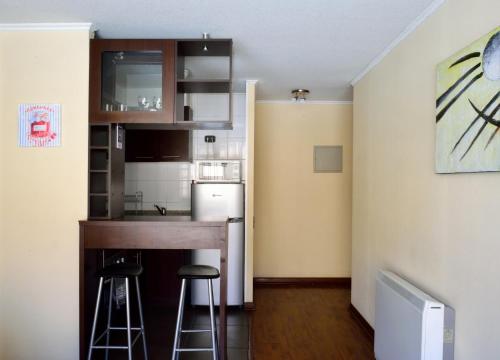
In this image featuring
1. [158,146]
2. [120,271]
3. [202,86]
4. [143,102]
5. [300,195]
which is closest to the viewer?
[120,271]

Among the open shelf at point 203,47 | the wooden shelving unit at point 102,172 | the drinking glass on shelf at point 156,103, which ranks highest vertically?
the open shelf at point 203,47

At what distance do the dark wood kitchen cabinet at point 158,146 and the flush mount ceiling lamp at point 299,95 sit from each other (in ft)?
4.66

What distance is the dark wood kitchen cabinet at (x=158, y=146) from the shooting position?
4.09 meters

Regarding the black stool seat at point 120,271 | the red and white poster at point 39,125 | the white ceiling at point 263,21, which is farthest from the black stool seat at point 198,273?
the white ceiling at point 263,21

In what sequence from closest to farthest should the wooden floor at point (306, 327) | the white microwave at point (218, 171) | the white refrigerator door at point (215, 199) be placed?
the wooden floor at point (306, 327) < the white refrigerator door at point (215, 199) < the white microwave at point (218, 171)

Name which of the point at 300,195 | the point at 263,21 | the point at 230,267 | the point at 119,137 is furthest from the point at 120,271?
the point at 300,195

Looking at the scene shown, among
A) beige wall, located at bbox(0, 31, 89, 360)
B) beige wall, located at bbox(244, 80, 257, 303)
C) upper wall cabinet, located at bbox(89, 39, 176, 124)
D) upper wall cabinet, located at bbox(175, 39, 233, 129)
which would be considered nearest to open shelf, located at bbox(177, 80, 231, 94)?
upper wall cabinet, located at bbox(175, 39, 233, 129)

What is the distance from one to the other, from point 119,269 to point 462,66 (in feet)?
8.02

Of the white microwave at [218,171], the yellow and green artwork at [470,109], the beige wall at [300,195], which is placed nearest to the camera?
the yellow and green artwork at [470,109]

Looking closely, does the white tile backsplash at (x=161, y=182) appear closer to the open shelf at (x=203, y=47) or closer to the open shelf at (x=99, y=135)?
the open shelf at (x=99, y=135)

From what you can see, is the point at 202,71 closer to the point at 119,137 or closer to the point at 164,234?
the point at 119,137

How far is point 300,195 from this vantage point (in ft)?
15.1

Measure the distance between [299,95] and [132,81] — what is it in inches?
88.0

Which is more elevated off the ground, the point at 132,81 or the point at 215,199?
the point at 132,81
